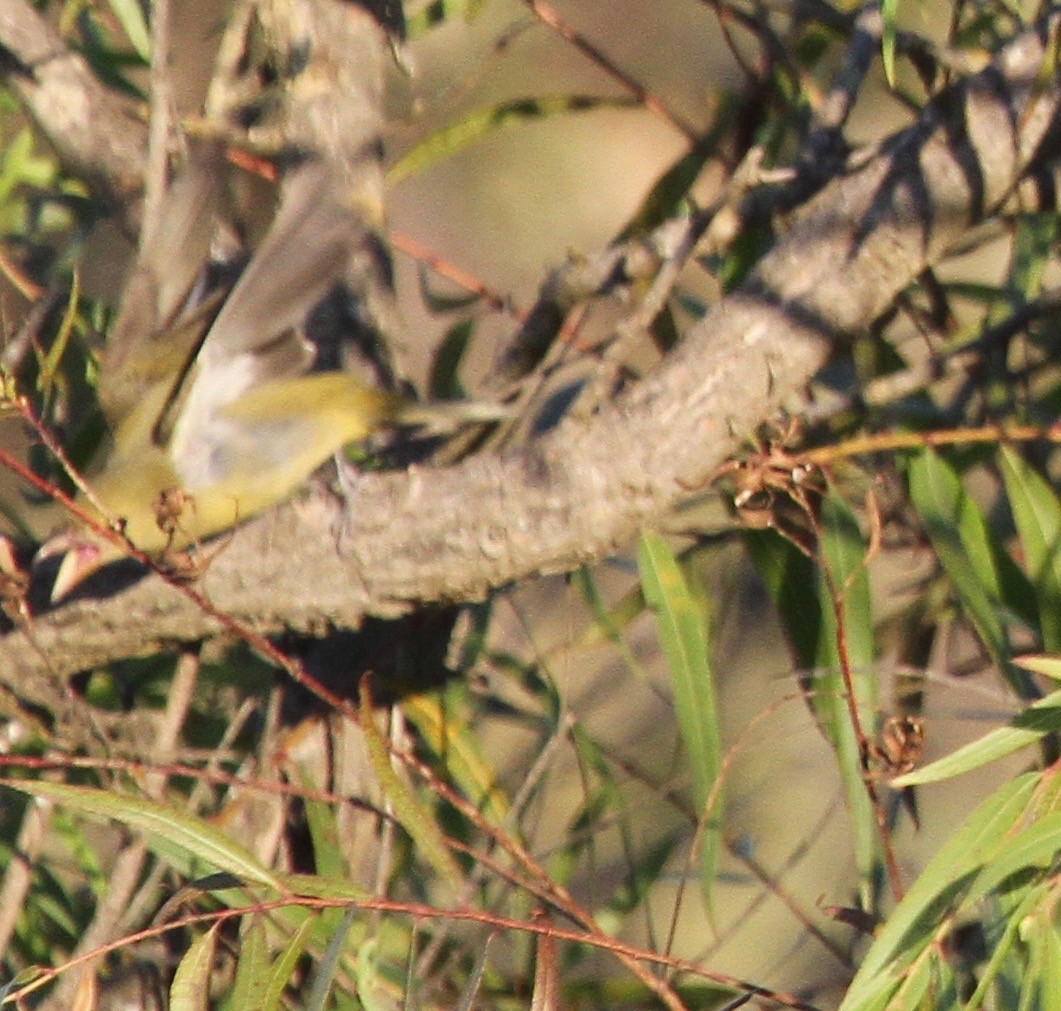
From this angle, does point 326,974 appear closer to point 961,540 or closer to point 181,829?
point 181,829

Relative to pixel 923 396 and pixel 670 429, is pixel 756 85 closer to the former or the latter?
pixel 923 396

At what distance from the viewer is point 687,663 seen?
5.97 ft

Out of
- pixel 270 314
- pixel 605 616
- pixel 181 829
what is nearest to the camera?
pixel 181 829

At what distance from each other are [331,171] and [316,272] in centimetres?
14

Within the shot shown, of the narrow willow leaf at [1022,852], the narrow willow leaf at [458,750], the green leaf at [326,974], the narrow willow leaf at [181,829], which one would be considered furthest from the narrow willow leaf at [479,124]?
the narrow willow leaf at [1022,852]

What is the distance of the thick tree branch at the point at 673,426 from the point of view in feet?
4.88

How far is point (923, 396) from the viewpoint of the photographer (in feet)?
7.21

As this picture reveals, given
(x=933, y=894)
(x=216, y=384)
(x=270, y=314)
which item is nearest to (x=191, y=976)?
(x=933, y=894)

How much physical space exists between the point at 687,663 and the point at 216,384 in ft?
3.36

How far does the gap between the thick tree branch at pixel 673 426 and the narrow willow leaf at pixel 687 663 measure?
31 cm

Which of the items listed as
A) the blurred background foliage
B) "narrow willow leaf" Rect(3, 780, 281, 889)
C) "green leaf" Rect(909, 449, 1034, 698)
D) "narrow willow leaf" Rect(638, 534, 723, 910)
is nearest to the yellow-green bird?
the blurred background foliage

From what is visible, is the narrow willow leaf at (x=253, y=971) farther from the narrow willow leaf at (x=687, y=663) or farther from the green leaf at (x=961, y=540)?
the green leaf at (x=961, y=540)

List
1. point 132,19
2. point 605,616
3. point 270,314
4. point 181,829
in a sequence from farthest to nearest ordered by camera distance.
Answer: point 605,616 < point 132,19 < point 270,314 < point 181,829

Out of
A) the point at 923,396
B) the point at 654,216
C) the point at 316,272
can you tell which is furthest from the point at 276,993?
the point at 654,216
